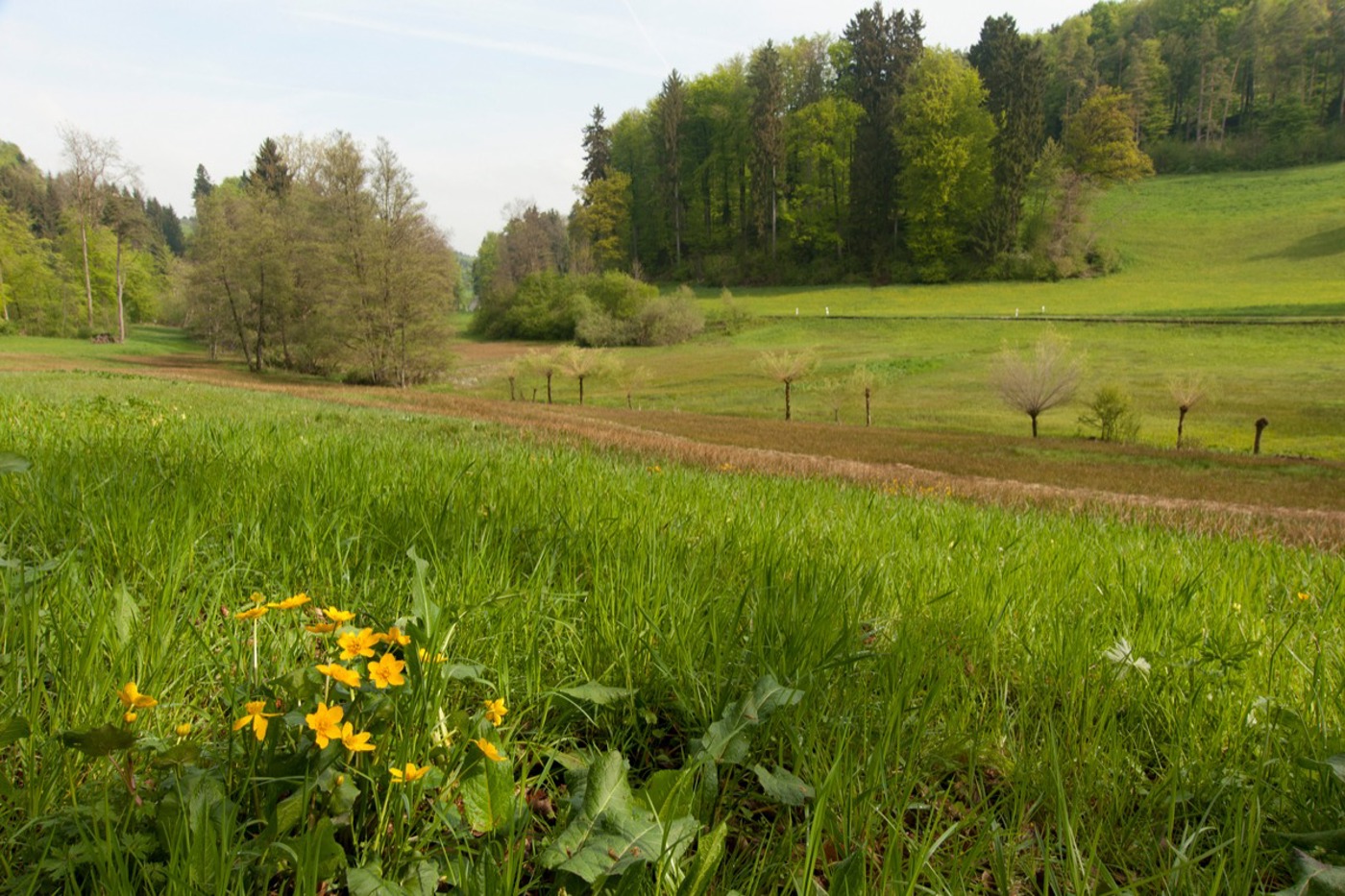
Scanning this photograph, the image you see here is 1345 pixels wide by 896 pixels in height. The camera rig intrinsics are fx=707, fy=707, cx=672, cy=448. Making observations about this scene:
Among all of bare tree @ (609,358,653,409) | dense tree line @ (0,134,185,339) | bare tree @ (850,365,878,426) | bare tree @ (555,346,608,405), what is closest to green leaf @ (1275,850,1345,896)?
bare tree @ (850,365,878,426)

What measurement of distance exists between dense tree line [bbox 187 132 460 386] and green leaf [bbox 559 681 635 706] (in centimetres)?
4567

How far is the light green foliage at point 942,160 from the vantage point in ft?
262

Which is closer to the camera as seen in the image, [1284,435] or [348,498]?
[348,498]

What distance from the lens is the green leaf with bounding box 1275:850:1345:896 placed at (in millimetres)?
1064

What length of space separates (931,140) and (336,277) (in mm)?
67573

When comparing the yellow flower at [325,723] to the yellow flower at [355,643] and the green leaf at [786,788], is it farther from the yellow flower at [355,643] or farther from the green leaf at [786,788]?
the green leaf at [786,788]

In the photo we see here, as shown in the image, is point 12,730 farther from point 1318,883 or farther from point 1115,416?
point 1115,416

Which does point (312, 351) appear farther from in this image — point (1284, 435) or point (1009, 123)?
point (1009, 123)

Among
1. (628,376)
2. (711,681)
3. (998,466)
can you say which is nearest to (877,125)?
(628,376)

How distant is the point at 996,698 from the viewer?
1.81 m

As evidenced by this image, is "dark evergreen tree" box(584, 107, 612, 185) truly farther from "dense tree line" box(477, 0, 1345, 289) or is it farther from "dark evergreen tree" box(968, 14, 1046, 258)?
"dark evergreen tree" box(968, 14, 1046, 258)

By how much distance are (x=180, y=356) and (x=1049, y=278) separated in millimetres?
84010

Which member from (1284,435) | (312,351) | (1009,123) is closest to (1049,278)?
(1009,123)

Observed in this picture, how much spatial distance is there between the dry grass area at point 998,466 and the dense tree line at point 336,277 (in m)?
14.1
